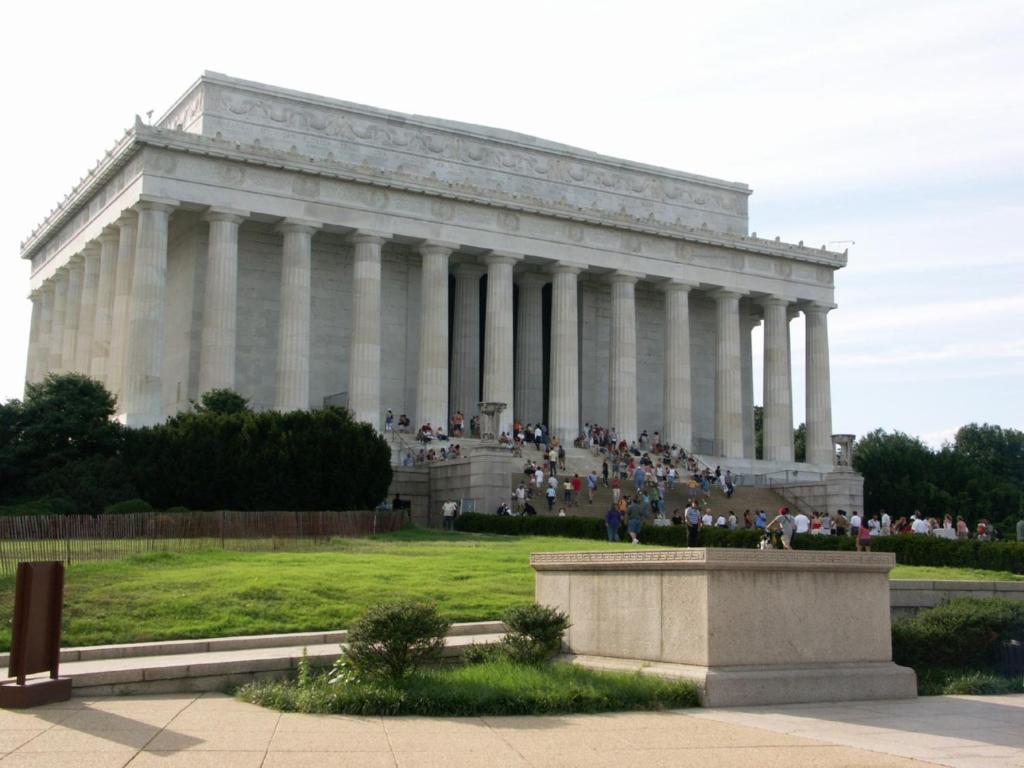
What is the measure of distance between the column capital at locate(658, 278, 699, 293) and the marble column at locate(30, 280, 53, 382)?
3885cm

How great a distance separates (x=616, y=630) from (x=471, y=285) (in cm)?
5730

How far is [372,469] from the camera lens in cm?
5003

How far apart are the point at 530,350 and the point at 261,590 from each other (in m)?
54.7

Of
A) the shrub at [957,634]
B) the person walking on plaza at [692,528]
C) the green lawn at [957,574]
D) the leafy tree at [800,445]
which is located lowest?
the shrub at [957,634]

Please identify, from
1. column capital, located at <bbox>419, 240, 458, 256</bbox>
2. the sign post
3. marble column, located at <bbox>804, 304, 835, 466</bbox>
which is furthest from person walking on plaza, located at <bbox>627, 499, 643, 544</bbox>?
marble column, located at <bbox>804, 304, 835, 466</bbox>

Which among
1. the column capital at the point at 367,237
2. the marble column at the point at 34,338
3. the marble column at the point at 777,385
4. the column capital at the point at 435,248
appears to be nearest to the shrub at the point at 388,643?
the column capital at the point at 367,237

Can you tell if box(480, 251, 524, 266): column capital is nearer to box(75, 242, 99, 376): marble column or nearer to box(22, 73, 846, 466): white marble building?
box(22, 73, 846, 466): white marble building

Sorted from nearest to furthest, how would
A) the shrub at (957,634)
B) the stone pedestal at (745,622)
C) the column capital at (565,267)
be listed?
the stone pedestal at (745,622) < the shrub at (957,634) < the column capital at (565,267)

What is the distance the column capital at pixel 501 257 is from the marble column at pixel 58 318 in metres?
26.2

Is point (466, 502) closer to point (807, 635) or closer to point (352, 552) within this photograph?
point (352, 552)

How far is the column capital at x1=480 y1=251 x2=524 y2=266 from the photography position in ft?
232

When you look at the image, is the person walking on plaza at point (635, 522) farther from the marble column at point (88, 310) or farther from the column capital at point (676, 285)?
the marble column at point (88, 310)

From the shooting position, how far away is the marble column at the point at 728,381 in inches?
3034

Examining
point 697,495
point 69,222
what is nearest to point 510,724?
point 697,495
